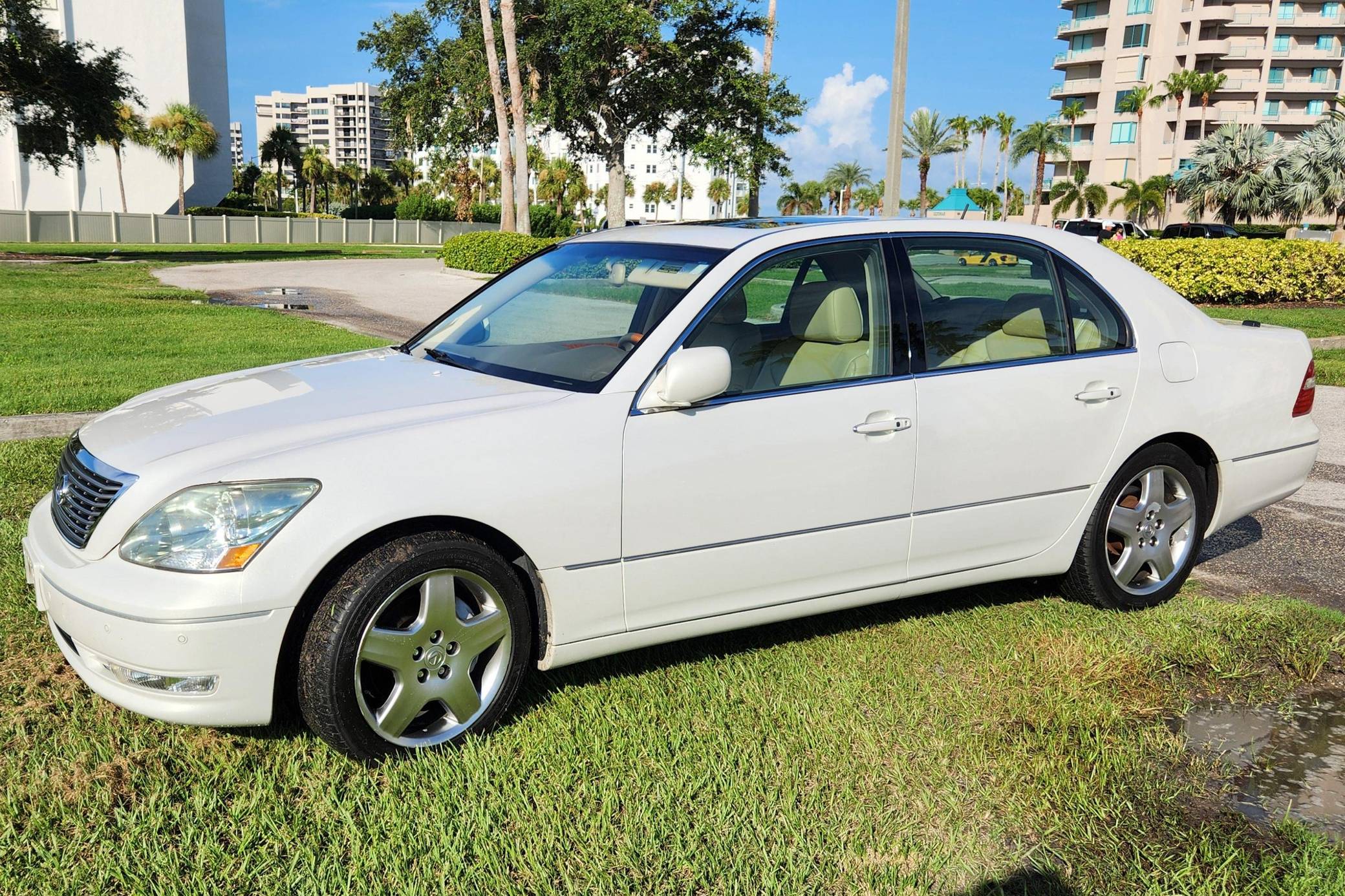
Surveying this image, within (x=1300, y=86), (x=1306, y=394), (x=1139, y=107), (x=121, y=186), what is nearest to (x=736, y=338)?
(x=1306, y=394)

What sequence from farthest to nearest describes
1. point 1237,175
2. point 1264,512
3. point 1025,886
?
Answer: point 1237,175, point 1264,512, point 1025,886

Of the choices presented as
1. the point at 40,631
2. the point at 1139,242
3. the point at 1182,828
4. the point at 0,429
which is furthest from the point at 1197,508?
the point at 1139,242

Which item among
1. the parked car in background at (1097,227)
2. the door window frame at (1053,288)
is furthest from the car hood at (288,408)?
the parked car in background at (1097,227)

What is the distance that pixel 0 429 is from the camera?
7.14m

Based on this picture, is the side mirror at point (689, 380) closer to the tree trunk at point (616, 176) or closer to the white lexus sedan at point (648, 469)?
the white lexus sedan at point (648, 469)

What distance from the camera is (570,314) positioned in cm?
464

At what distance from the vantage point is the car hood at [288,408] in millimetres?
3203

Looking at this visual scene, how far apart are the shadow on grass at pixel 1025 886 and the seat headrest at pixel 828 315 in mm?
1953

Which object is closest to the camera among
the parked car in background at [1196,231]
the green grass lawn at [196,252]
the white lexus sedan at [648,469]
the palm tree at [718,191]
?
the white lexus sedan at [648,469]

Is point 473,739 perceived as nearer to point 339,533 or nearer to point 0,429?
point 339,533

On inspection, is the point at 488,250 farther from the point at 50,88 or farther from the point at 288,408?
the point at 288,408

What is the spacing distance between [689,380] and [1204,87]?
8607cm

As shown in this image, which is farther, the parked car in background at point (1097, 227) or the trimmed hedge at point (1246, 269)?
the parked car in background at point (1097, 227)

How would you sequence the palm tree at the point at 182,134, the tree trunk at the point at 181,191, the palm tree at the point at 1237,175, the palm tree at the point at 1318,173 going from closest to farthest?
the palm tree at the point at 1318,173 < the palm tree at the point at 1237,175 < the palm tree at the point at 182,134 < the tree trunk at the point at 181,191
